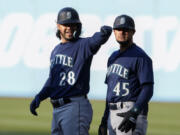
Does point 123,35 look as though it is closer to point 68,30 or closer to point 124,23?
point 124,23

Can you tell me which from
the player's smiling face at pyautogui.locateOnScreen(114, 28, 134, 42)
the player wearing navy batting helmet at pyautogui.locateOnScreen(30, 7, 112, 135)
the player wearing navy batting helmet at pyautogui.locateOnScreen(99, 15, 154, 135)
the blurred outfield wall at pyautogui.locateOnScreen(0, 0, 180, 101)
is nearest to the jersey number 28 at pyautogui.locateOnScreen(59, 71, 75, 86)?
the player wearing navy batting helmet at pyautogui.locateOnScreen(30, 7, 112, 135)

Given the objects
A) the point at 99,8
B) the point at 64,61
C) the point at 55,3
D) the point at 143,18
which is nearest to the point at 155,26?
the point at 143,18

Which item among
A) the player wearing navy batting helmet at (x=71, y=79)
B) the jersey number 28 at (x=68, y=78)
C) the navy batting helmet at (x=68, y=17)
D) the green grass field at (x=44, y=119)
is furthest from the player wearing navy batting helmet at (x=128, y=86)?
the green grass field at (x=44, y=119)

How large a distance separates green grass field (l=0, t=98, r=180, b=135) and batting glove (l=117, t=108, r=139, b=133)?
15.9 feet

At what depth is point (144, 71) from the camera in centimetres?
654

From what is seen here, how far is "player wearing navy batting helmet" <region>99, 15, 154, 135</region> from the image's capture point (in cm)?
647

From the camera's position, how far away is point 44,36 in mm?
16531

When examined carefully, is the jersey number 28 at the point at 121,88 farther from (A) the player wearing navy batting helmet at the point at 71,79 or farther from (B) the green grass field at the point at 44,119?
(B) the green grass field at the point at 44,119

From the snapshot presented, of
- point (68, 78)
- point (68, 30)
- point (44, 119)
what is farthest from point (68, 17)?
point (44, 119)

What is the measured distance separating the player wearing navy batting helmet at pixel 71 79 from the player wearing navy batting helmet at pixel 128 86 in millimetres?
269

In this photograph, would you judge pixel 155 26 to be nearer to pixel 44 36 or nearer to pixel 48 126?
pixel 44 36

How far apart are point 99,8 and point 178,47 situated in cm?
227

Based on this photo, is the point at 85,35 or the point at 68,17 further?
the point at 85,35

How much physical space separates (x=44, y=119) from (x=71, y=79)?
6.54 m
